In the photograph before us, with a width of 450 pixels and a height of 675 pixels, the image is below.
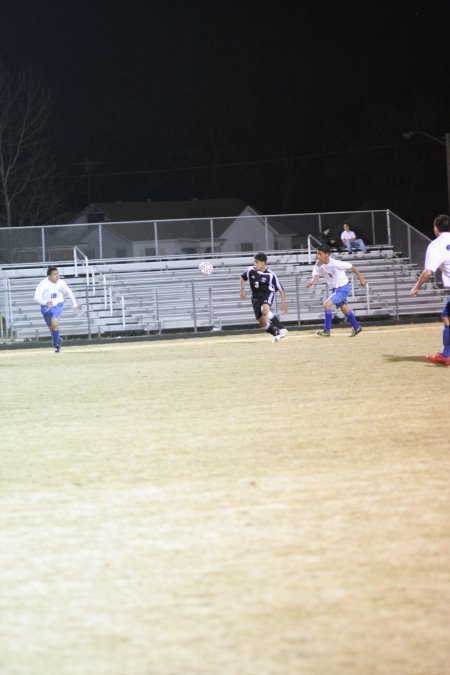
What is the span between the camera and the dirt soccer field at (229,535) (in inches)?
154

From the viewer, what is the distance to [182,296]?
3088 cm

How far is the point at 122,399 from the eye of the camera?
12.4 meters

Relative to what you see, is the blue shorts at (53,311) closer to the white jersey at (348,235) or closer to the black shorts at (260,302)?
the black shorts at (260,302)

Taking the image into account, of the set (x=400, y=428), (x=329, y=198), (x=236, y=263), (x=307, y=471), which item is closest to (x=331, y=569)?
(x=307, y=471)

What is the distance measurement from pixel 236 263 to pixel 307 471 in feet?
89.5

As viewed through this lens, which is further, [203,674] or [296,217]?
[296,217]

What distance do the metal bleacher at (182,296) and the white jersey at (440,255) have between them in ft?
50.5

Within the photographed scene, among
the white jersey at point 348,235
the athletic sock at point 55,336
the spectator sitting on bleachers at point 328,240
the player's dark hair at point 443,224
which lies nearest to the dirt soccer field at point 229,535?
the player's dark hair at point 443,224

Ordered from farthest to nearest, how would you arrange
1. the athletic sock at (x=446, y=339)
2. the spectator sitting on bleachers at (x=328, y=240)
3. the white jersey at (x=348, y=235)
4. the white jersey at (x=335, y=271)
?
1. the white jersey at (x=348, y=235)
2. the spectator sitting on bleachers at (x=328, y=240)
3. the white jersey at (x=335, y=271)
4. the athletic sock at (x=446, y=339)

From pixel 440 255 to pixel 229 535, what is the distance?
9.12 metres

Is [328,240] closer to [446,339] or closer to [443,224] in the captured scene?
[443,224]

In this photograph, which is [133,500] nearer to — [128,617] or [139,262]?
[128,617]

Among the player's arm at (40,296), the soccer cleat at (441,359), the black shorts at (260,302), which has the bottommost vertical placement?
the soccer cleat at (441,359)

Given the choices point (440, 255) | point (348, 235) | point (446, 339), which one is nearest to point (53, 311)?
point (446, 339)
